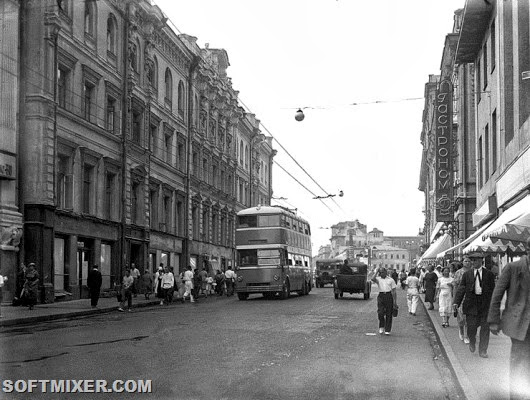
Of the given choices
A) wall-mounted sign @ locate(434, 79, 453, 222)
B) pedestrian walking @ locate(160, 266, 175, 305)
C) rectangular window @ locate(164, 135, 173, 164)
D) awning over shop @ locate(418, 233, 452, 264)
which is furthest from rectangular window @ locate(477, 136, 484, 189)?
rectangular window @ locate(164, 135, 173, 164)

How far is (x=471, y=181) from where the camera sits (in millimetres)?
41531

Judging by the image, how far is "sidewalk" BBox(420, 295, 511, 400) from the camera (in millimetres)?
8977

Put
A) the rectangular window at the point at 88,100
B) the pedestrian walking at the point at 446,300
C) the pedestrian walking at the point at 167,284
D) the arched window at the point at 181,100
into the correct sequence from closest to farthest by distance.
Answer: the pedestrian walking at the point at 446,300 < the pedestrian walking at the point at 167,284 < the rectangular window at the point at 88,100 < the arched window at the point at 181,100

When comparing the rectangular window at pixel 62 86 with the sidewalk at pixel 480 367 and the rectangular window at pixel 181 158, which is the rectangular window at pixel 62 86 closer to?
the rectangular window at pixel 181 158

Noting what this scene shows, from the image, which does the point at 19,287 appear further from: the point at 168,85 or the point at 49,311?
the point at 168,85

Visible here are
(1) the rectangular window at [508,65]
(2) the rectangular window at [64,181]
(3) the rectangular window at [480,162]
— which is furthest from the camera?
(3) the rectangular window at [480,162]

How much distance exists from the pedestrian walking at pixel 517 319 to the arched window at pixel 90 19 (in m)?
28.0

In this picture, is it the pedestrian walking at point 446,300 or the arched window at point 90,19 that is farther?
the arched window at point 90,19

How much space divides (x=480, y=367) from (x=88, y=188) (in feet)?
82.1

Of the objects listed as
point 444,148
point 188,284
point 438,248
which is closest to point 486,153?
point 438,248

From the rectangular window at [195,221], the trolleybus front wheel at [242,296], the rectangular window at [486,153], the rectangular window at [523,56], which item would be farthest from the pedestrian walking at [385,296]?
the rectangular window at [195,221]

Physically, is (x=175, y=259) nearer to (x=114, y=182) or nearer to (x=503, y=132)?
(x=114, y=182)

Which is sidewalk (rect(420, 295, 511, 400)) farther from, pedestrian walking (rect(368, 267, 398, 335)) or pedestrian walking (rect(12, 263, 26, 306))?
pedestrian walking (rect(12, 263, 26, 306))

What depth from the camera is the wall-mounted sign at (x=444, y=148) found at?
41656 millimetres
